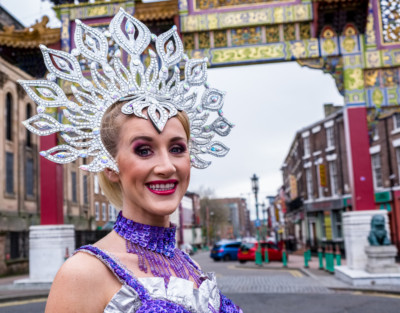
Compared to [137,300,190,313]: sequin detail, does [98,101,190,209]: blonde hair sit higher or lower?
higher

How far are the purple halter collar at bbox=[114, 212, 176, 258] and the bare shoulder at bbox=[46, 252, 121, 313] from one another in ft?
0.87

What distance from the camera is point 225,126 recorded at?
8.24 feet

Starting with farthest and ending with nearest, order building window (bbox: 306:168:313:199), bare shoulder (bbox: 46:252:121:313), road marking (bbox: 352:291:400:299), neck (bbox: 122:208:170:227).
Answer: building window (bbox: 306:168:313:199)
road marking (bbox: 352:291:400:299)
neck (bbox: 122:208:170:227)
bare shoulder (bbox: 46:252:121:313)

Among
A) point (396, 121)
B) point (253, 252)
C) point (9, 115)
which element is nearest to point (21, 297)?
point (9, 115)

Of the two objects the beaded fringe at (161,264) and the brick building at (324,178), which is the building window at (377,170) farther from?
the beaded fringe at (161,264)

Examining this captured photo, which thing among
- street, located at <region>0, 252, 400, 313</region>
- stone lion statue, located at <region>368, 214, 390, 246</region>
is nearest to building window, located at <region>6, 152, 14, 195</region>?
street, located at <region>0, 252, 400, 313</region>

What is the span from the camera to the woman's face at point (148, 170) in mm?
1896

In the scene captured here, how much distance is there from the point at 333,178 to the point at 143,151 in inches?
1144

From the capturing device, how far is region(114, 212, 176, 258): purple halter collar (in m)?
1.92

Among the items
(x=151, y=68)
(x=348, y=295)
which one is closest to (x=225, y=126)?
(x=151, y=68)

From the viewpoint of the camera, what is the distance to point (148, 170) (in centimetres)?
189

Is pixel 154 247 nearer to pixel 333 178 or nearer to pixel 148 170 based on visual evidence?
pixel 148 170

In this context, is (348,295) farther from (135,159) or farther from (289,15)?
(135,159)

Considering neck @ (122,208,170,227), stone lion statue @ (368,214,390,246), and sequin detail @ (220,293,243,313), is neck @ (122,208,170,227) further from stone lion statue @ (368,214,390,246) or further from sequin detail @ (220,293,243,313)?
stone lion statue @ (368,214,390,246)
